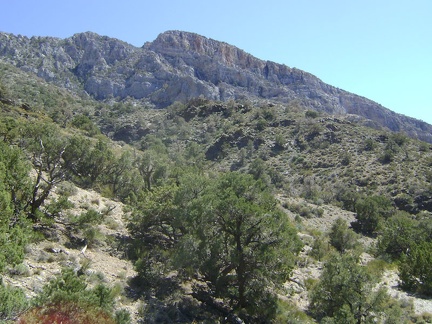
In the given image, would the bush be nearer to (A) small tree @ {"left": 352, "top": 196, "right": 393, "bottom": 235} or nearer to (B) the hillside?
(B) the hillside

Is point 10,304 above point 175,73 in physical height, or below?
below

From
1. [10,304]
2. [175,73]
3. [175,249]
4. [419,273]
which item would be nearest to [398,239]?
[419,273]

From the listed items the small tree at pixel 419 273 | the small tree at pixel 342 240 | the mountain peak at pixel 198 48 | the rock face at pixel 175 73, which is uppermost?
the mountain peak at pixel 198 48

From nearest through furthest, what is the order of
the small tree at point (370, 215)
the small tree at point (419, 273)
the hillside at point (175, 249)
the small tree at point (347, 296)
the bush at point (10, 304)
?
the bush at point (10, 304), the hillside at point (175, 249), the small tree at point (347, 296), the small tree at point (419, 273), the small tree at point (370, 215)

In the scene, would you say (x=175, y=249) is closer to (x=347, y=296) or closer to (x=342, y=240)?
(x=347, y=296)

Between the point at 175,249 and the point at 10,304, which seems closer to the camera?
the point at 10,304

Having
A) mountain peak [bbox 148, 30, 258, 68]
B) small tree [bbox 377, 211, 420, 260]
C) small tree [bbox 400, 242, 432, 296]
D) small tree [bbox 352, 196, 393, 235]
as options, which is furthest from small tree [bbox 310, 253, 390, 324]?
mountain peak [bbox 148, 30, 258, 68]

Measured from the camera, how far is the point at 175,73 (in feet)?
443

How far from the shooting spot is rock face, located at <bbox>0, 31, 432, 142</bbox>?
124 metres

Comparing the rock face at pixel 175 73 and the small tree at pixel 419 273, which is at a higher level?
the rock face at pixel 175 73

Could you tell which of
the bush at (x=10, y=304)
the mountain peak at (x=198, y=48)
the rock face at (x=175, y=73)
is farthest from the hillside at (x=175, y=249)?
the mountain peak at (x=198, y=48)

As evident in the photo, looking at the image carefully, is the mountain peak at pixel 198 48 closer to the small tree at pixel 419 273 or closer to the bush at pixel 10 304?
the small tree at pixel 419 273

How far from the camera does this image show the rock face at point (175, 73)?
405ft

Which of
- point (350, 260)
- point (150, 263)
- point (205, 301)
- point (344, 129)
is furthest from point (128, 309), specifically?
point (344, 129)
